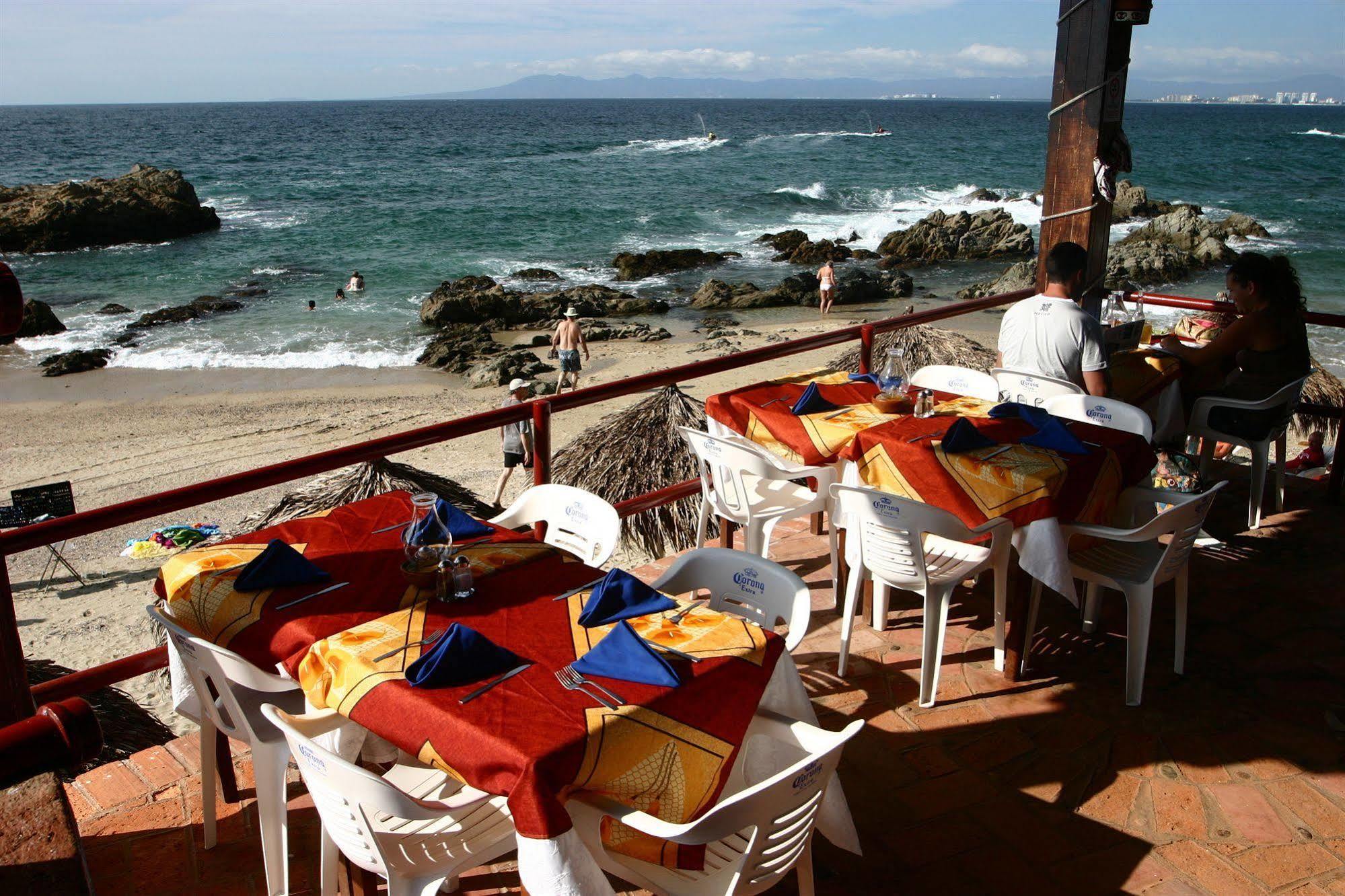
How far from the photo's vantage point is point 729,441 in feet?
13.5

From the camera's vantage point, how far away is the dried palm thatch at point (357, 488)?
17.3 ft

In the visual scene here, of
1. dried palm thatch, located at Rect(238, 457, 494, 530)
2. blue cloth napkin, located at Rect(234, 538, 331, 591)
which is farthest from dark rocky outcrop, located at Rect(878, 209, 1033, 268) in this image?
blue cloth napkin, located at Rect(234, 538, 331, 591)

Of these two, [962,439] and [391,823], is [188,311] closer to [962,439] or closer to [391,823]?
[962,439]

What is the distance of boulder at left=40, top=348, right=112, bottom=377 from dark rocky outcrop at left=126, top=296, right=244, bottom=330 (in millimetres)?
3560

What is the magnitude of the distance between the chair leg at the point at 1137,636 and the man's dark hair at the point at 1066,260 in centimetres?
166

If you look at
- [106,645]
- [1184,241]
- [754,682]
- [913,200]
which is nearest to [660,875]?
[754,682]

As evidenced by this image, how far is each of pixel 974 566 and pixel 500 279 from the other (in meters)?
26.1

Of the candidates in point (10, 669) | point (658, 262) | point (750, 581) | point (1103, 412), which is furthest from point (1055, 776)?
point (658, 262)

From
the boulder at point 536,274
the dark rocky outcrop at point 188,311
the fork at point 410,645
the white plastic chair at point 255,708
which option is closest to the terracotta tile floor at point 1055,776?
the white plastic chair at point 255,708

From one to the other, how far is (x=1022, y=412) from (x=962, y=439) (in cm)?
52

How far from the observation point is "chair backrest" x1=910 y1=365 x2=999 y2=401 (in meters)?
4.96

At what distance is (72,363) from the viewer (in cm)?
1938

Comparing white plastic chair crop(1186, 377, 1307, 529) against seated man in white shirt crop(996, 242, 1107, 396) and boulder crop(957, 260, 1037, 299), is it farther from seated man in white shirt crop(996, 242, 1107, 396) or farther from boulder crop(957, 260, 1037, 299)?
boulder crop(957, 260, 1037, 299)

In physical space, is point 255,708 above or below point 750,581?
below
